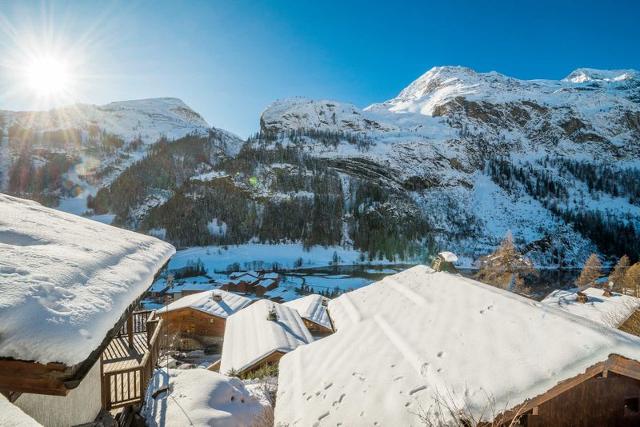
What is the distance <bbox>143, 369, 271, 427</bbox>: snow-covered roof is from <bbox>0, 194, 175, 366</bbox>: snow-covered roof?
7.15 m

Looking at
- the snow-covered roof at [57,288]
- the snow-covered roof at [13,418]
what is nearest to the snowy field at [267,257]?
the snow-covered roof at [57,288]

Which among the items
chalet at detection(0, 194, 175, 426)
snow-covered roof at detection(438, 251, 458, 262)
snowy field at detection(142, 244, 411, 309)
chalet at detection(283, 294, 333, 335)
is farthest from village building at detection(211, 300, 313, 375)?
snowy field at detection(142, 244, 411, 309)

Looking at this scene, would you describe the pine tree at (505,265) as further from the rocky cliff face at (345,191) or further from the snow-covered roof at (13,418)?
the rocky cliff face at (345,191)

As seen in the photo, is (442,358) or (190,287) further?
(190,287)

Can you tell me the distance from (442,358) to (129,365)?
24.7 ft

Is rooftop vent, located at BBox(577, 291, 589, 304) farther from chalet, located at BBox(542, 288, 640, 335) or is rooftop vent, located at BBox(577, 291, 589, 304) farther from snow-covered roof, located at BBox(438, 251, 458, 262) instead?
snow-covered roof, located at BBox(438, 251, 458, 262)

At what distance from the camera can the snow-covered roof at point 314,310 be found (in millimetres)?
26656

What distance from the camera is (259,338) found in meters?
17.2

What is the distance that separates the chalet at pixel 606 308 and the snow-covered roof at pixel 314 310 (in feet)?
51.6

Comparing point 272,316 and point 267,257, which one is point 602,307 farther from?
point 267,257

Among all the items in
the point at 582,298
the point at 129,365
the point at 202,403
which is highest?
the point at 129,365

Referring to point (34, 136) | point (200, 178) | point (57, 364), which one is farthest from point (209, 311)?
point (34, 136)

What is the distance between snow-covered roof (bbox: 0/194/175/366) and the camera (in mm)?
1749

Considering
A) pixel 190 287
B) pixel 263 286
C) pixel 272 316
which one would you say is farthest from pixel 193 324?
pixel 190 287
